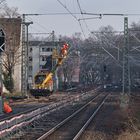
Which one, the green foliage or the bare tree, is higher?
the bare tree

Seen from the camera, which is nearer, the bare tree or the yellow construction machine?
the yellow construction machine

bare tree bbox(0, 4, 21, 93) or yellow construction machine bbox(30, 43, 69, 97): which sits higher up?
bare tree bbox(0, 4, 21, 93)

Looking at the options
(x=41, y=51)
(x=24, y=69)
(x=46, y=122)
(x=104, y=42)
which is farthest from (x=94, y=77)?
(x=46, y=122)

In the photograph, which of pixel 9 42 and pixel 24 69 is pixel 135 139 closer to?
pixel 24 69

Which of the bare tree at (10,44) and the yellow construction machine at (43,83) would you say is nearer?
the yellow construction machine at (43,83)

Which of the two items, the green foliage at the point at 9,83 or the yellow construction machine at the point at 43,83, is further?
the green foliage at the point at 9,83

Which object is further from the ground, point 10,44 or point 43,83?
point 10,44

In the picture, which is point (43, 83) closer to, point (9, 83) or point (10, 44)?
point (9, 83)

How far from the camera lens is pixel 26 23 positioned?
55.2 meters

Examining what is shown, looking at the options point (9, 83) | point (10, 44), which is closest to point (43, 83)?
point (9, 83)

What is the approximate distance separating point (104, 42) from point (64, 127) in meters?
49.0

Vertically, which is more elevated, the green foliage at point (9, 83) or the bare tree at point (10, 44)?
the bare tree at point (10, 44)

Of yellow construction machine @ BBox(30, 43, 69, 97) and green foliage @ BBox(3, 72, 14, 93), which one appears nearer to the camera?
yellow construction machine @ BBox(30, 43, 69, 97)

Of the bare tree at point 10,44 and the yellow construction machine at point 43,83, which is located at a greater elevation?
the bare tree at point 10,44
